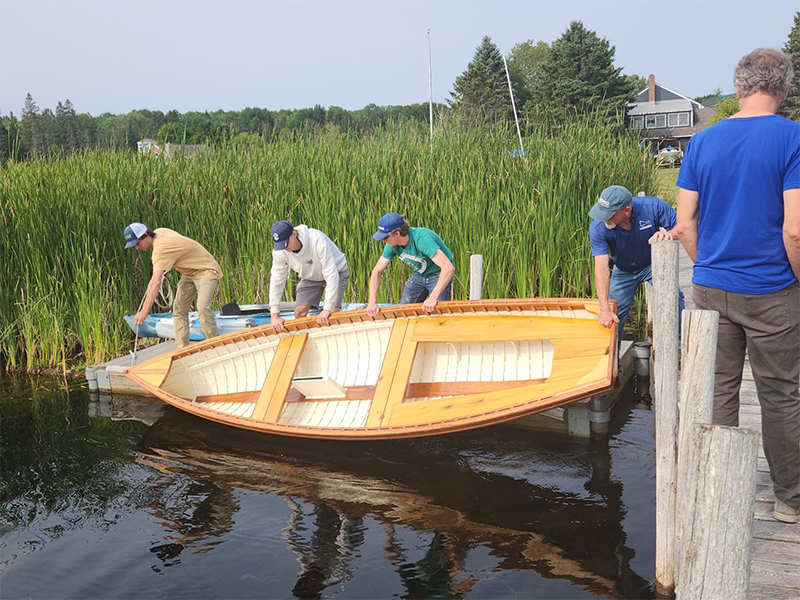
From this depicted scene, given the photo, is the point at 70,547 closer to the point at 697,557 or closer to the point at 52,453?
the point at 52,453

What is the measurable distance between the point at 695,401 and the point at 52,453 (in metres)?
5.74

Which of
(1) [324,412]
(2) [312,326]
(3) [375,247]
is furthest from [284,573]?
(3) [375,247]

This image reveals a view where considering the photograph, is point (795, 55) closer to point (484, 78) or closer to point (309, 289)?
point (484, 78)

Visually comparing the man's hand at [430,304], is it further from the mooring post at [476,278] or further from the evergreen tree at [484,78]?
the evergreen tree at [484,78]

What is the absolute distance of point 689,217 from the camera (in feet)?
10.8

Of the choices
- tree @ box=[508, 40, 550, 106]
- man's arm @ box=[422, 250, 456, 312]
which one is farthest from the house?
man's arm @ box=[422, 250, 456, 312]

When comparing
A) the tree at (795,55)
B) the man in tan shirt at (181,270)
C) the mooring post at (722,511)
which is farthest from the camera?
the tree at (795,55)

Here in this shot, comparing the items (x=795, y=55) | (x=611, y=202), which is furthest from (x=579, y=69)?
(x=611, y=202)

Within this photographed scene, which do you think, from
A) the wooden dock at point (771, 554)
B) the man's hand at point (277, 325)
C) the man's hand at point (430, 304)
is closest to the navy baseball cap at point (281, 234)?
the man's hand at point (277, 325)

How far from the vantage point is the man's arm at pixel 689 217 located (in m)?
3.27

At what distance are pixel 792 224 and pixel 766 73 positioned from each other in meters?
0.63

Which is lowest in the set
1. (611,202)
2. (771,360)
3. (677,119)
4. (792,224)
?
(771,360)

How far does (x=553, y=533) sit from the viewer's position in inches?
182

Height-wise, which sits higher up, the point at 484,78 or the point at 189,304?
the point at 484,78
